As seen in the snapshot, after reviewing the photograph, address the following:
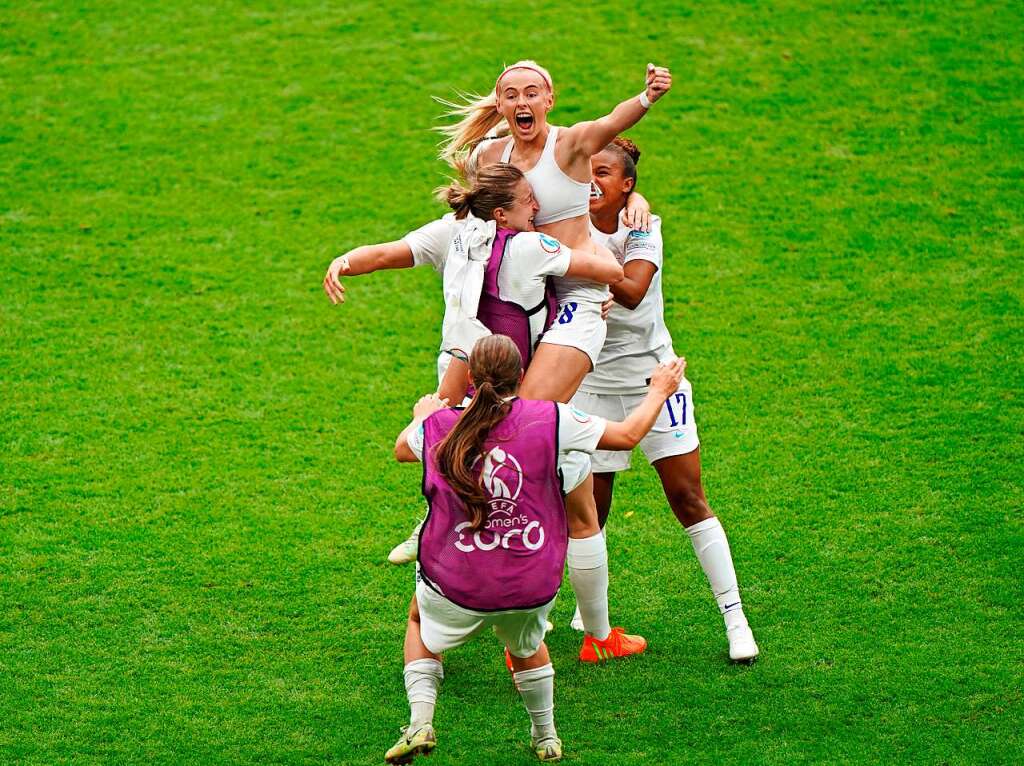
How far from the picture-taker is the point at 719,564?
223 inches

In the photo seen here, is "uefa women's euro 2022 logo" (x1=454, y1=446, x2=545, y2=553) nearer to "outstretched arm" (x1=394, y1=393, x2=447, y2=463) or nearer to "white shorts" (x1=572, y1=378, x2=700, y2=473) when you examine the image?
"outstretched arm" (x1=394, y1=393, x2=447, y2=463)

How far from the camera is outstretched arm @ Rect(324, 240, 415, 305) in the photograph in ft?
17.2

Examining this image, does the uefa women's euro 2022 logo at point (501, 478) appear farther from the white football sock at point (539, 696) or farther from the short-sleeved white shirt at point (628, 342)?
the short-sleeved white shirt at point (628, 342)

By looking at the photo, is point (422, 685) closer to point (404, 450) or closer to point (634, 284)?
point (404, 450)

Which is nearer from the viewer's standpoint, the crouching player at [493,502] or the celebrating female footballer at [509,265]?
the crouching player at [493,502]

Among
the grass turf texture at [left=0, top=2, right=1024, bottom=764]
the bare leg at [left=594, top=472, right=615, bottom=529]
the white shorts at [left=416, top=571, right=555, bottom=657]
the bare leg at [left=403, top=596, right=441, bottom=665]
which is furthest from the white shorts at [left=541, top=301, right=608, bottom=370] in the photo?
the grass turf texture at [left=0, top=2, right=1024, bottom=764]

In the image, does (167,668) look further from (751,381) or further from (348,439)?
(751,381)

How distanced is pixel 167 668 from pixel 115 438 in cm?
232

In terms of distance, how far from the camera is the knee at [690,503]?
5738 millimetres

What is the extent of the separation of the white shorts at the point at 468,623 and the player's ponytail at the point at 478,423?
36cm

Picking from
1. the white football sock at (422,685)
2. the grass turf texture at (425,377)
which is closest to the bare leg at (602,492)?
the grass turf texture at (425,377)

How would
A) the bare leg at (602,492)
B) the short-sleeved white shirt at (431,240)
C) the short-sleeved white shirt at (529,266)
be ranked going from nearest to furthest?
the short-sleeved white shirt at (529,266)
the short-sleeved white shirt at (431,240)
the bare leg at (602,492)

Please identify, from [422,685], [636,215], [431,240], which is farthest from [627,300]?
[422,685]

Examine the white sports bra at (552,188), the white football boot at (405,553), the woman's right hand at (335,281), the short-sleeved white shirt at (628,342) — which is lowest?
the white football boot at (405,553)
